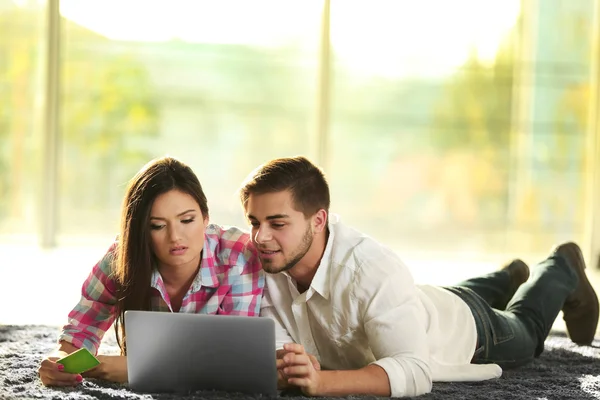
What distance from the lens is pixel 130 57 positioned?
21.6 ft

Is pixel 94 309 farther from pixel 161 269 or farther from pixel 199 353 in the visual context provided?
pixel 199 353

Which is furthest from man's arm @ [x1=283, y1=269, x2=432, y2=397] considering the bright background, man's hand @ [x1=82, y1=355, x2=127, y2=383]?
the bright background

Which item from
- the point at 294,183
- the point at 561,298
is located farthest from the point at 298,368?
the point at 561,298

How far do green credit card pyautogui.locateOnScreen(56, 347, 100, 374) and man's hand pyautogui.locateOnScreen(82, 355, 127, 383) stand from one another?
0.08 m

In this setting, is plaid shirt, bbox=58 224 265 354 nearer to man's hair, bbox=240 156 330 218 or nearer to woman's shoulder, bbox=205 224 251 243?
woman's shoulder, bbox=205 224 251 243

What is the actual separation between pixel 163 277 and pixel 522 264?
1.48 metres

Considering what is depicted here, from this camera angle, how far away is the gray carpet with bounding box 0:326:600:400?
6.97 feet

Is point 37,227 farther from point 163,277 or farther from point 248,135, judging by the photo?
point 163,277

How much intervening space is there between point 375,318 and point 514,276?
47.9 inches

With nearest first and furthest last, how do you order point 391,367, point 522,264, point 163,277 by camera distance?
point 391,367, point 163,277, point 522,264

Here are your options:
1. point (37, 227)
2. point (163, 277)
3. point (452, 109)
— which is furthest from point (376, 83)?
point (163, 277)

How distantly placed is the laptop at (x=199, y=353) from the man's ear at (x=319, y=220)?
43cm

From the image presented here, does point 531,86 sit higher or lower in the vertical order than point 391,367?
higher

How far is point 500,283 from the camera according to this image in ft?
10.5
